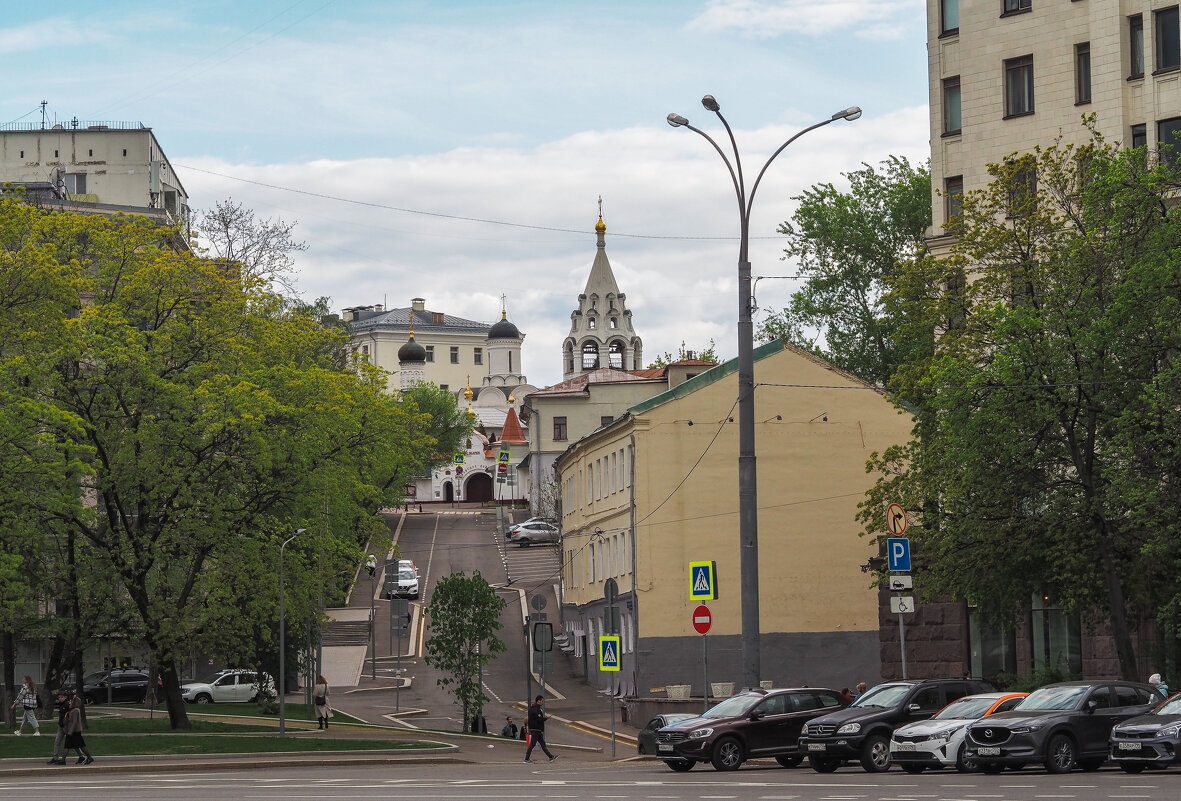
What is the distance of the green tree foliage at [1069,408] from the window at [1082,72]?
13793mm

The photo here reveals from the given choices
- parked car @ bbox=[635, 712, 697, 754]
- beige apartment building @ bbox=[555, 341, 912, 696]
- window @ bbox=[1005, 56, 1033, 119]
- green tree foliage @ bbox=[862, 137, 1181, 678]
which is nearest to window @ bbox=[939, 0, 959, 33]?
window @ bbox=[1005, 56, 1033, 119]

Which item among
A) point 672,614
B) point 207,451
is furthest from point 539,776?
point 672,614

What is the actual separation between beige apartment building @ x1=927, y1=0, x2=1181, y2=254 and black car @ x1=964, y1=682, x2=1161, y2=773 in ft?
76.5

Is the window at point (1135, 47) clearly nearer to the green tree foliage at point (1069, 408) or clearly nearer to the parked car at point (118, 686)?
the green tree foliage at point (1069, 408)

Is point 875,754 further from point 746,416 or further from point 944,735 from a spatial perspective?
point 746,416

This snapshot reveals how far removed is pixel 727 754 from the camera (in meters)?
27.5

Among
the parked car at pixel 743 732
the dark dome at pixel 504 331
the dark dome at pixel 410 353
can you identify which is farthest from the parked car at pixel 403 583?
the dark dome at pixel 504 331

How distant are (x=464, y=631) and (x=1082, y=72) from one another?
2460cm

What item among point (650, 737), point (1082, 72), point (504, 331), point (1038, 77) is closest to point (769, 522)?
point (1038, 77)

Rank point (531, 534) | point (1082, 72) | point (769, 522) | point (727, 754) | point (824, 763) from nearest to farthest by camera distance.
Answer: point (824, 763)
point (727, 754)
point (1082, 72)
point (769, 522)
point (531, 534)

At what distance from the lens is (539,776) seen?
26.6m

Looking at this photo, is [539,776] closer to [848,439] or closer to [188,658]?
[188,658]

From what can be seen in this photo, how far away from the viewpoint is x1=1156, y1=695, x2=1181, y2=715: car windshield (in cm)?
2322

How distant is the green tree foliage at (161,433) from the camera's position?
3734 centimetres
